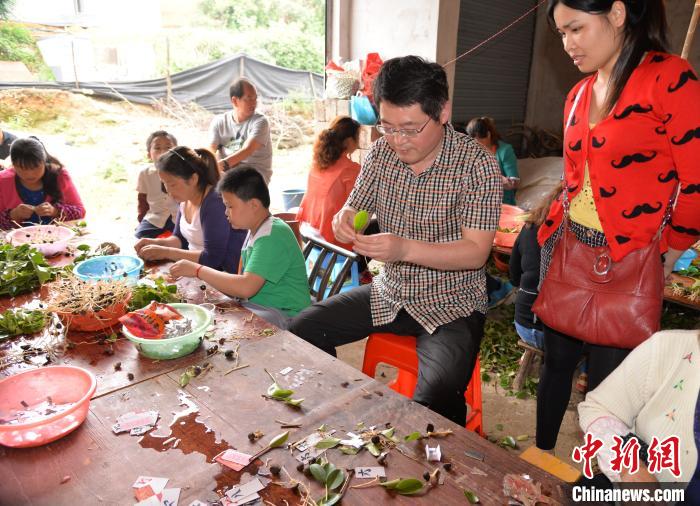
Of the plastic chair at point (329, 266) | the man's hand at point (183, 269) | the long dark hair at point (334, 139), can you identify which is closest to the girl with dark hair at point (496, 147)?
the long dark hair at point (334, 139)

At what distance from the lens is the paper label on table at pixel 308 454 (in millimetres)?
1206

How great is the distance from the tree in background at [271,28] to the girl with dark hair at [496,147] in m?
6.85

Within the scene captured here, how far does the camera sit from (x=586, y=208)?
1900 mm

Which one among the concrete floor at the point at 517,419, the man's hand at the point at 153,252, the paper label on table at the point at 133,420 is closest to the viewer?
the paper label on table at the point at 133,420

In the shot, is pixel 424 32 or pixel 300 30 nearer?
pixel 424 32

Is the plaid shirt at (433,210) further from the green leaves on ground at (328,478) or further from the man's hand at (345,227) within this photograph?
the green leaves on ground at (328,478)

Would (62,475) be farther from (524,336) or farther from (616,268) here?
(524,336)

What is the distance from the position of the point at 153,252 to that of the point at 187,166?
594 mm

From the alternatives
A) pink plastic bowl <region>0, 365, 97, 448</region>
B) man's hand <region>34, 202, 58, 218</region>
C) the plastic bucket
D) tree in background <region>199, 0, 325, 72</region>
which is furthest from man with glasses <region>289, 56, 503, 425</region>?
tree in background <region>199, 0, 325, 72</region>

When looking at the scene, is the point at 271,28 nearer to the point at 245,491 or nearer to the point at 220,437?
the point at 220,437

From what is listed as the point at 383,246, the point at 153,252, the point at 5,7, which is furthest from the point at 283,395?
the point at 5,7

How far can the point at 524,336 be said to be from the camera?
2.98m

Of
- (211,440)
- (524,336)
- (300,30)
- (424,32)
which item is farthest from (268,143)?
(300,30)

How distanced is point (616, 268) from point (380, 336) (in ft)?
3.38
